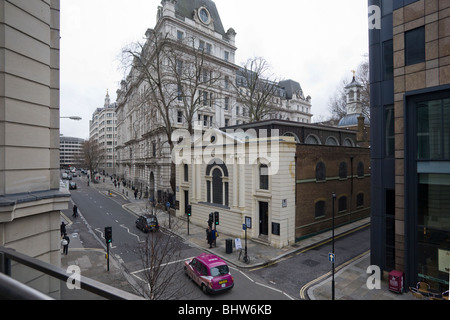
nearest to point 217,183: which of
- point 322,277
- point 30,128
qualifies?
point 322,277

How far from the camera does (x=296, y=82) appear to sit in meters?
85.8

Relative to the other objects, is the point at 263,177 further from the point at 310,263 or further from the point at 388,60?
the point at 388,60

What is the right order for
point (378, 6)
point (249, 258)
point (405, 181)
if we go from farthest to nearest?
point (249, 258) → point (378, 6) → point (405, 181)

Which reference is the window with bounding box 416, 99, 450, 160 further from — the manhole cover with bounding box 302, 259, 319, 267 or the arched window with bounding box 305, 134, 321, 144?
the arched window with bounding box 305, 134, 321, 144

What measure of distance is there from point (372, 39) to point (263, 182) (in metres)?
11.6

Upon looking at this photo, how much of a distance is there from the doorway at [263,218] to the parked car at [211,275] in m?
8.32

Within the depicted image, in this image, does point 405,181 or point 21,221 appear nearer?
point 21,221

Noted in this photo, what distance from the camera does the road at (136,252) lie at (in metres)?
12.4

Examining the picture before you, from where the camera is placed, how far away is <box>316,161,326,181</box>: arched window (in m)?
22.2

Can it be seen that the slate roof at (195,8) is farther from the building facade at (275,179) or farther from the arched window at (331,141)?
the arched window at (331,141)

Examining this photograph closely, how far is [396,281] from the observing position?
12.1 metres

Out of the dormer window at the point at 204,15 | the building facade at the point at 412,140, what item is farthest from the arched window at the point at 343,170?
the dormer window at the point at 204,15
